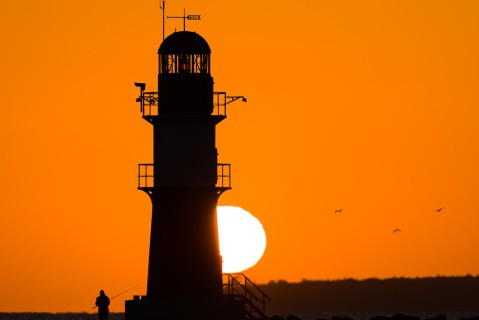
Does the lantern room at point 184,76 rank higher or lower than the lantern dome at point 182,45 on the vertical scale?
lower

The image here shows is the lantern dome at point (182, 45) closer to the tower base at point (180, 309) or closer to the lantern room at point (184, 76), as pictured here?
the lantern room at point (184, 76)

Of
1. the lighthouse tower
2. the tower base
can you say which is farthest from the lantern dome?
the tower base

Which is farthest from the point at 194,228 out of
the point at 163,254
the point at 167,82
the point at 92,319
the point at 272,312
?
the point at 272,312

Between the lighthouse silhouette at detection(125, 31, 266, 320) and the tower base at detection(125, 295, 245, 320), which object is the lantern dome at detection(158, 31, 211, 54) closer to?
the lighthouse silhouette at detection(125, 31, 266, 320)

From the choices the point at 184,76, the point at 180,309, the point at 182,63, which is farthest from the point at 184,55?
the point at 180,309

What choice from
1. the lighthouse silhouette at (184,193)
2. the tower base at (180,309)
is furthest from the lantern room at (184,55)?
the tower base at (180,309)

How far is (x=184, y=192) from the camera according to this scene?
210 feet

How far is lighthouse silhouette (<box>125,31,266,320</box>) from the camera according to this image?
208 feet

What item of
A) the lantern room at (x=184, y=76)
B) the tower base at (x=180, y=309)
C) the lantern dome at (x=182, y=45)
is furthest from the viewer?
the lantern dome at (x=182, y=45)

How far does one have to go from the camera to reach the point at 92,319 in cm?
13625

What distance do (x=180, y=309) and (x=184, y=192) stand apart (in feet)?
15.6

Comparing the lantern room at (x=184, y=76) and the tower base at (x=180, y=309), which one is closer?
the tower base at (x=180, y=309)

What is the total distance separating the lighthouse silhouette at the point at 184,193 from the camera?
63.4 metres

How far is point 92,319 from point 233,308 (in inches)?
2916
